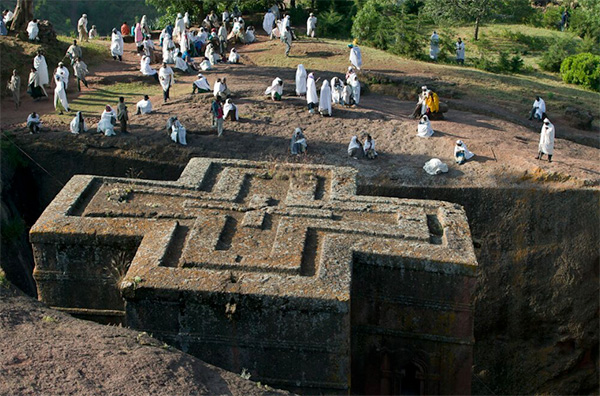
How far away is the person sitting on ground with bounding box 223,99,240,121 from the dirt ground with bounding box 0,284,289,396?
12.2 m

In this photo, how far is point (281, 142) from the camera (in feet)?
67.6

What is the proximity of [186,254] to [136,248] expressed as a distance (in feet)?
3.32

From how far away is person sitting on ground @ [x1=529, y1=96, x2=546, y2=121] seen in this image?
23641 millimetres

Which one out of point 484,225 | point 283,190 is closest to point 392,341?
point 283,190

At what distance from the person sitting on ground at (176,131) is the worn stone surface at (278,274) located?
21.4 feet

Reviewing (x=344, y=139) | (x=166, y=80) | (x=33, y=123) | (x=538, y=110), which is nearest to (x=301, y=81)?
(x=344, y=139)

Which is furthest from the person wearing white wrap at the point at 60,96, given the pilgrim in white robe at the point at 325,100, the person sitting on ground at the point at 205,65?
the pilgrim in white robe at the point at 325,100

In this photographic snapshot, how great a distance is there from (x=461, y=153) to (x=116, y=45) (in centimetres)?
1442

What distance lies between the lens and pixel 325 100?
22.5 metres

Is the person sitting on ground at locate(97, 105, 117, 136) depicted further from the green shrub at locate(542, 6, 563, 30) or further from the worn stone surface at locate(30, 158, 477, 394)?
the green shrub at locate(542, 6, 563, 30)

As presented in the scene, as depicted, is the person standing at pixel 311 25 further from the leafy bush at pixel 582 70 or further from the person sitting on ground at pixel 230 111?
the person sitting on ground at pixel 230 111

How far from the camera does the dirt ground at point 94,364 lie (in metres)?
8.48

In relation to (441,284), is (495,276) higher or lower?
lower

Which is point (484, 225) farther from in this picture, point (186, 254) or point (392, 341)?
point (186, 254)
